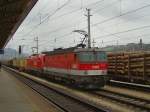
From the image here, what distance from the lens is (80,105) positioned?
18125mm

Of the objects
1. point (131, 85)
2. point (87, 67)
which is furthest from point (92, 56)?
point (131, 85)

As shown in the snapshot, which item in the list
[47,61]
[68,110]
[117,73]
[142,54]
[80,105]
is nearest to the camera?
[68,110]

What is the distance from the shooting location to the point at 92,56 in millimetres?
26625

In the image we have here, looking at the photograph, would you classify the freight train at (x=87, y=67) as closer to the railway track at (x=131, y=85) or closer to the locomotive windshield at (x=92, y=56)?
the locomotive windshield at (x=92, y=56)

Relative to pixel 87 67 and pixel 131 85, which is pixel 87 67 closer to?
pixel 87 67

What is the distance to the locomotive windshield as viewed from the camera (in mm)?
26250

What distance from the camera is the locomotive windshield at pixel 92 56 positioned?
26250mm

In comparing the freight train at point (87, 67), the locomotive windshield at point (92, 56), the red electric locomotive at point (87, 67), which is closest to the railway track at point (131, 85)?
the freight train at point (87, 67)

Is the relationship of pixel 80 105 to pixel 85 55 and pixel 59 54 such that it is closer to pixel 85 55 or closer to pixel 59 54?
pixel 85 55

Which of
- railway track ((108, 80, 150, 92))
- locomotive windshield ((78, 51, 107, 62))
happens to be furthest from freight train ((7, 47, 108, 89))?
railway track ((108, 80, 150, 92))

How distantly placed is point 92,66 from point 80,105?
8.26 meters

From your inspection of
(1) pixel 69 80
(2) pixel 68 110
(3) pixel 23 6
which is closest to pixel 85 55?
(1) pixel 69 80

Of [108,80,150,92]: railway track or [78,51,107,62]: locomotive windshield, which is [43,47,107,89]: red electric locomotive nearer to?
[78,51,107,62]: locomotive windshield

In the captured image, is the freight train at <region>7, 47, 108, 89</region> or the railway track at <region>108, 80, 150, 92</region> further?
the freight train at <region>7, 47, 108, 89</region>
